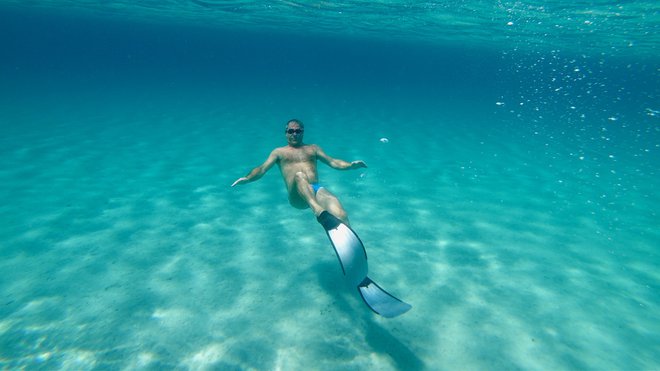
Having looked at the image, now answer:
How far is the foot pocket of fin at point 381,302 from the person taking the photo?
14.5 feet

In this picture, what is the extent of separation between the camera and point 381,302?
4.61 meters

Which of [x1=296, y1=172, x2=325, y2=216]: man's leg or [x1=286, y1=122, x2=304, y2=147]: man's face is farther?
[x1=286, y1=122, x2=304, y2=147]: man's face

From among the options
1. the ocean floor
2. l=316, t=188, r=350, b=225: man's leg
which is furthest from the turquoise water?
l=316, t=188, r=350, b=225: man's leg

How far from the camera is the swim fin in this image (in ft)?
14.8

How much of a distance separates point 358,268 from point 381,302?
0.55 m

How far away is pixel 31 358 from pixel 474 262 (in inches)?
283

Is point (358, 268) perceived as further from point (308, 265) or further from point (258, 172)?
point (258, 172)

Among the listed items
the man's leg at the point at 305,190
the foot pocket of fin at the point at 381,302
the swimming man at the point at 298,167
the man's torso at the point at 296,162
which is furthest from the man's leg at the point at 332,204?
the foot pocket of fin at the point at 381,302

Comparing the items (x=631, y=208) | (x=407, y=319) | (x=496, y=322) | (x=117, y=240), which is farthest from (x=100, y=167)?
(x=631, y=208)

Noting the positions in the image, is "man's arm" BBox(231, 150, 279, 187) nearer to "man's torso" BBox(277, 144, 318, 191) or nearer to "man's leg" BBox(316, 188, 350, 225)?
"man's torso" BBox(277, 144, 318, 191)

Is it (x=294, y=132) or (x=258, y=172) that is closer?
(x=258, y=172)

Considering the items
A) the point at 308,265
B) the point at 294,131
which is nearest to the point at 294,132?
the point at 294,131

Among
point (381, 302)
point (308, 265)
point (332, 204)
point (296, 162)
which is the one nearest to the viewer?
point (381, 302)

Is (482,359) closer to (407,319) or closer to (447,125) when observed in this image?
(407,319)
